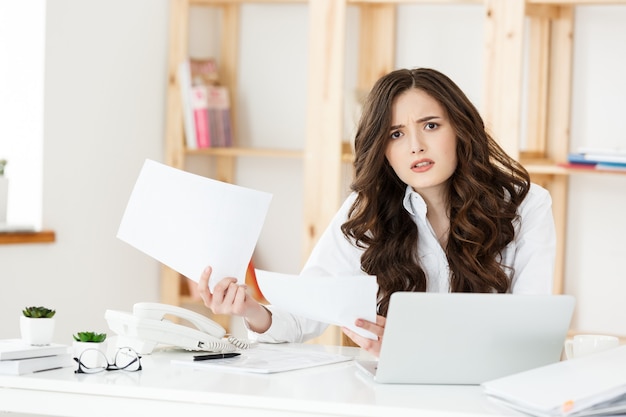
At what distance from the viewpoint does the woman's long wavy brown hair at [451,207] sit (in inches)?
94.4

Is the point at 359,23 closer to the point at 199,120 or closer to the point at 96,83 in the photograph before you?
the point at 199,120

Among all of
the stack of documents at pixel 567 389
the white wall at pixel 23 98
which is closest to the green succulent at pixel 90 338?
the stack of documents at pixel 567 389

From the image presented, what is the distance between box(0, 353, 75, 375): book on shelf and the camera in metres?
1.75

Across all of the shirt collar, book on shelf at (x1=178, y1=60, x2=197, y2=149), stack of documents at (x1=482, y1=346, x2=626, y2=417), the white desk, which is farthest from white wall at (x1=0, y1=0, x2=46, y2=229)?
stack of documents at (x1=482, y1=346, x2=626, y2=417)

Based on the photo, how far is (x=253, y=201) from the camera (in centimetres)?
196

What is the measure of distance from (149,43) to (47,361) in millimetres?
2280

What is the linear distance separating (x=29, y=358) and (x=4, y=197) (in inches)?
63.4

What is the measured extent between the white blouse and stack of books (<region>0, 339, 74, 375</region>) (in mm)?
565

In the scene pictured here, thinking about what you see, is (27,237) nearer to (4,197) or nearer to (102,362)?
(4,197)

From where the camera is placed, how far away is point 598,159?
3328 mm

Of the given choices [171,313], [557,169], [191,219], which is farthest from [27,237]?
[557,169]

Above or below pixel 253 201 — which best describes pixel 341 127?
above

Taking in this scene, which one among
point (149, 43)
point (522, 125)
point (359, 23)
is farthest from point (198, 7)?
point (522, 125)

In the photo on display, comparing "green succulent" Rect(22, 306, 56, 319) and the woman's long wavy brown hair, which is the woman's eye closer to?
the woman's long wavy brown hair
